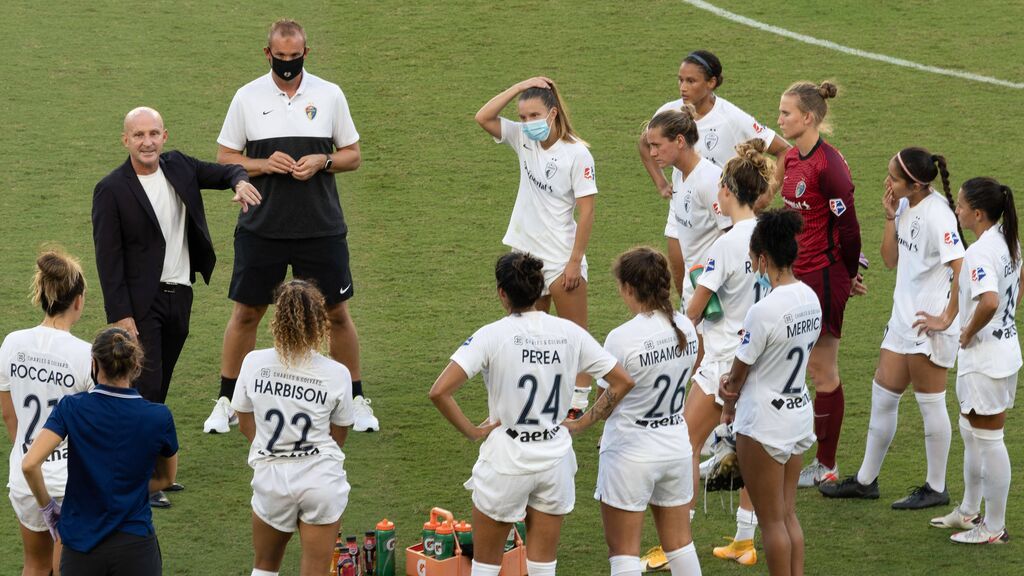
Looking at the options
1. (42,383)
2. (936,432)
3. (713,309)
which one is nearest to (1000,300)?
(936,432)

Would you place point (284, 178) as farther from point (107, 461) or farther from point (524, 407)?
point (107, 461)

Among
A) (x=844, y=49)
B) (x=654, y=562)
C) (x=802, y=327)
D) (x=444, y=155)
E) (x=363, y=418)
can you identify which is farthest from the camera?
(x=844, y=49)

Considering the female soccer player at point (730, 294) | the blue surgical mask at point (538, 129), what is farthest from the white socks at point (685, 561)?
the blue surgical mask at point (538, 129)

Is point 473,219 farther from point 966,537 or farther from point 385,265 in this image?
point 966,537

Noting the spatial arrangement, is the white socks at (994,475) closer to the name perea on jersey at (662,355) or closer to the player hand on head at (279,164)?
the name perea on jersey at (662,355)

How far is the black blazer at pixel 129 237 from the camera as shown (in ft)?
21.2

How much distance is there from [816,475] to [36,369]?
152 inches

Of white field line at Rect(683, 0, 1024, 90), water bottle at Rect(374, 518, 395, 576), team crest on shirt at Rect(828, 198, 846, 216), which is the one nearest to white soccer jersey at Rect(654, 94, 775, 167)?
team crest on shirt at Rect(828, 198, 846, 216)

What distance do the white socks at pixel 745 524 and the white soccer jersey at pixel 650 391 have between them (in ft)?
3.12

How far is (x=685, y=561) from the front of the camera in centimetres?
544

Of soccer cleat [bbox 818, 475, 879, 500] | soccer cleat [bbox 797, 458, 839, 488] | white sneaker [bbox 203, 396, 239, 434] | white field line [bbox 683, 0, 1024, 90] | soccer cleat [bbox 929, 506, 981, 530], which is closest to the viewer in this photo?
soccer cleat [bbox 929, 506, 981, 530]

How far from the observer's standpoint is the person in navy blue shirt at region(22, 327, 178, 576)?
4.74m

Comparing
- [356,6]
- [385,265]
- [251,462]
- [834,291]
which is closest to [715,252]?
[834,291]

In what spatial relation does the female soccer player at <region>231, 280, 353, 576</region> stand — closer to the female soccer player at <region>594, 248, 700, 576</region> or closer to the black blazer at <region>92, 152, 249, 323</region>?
the female soccer player at <region>594, 248, 700, 576</region>
